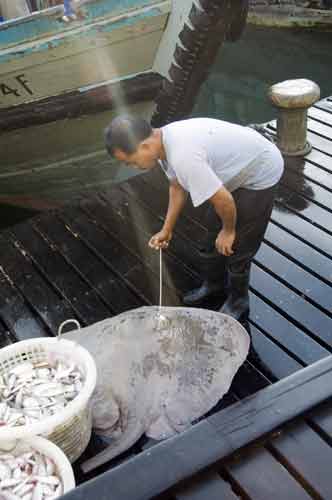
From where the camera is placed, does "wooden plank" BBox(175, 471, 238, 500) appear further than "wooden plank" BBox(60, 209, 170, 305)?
No

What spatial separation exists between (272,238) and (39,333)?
2.04 m

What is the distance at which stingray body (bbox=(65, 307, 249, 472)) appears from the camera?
293cm

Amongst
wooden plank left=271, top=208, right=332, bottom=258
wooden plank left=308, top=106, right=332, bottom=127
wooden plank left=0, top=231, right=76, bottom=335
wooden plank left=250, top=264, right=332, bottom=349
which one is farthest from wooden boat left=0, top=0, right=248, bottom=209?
wooden plank left=250, top=264, right=332, bottom=349

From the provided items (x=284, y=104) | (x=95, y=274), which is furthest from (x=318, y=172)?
(x=95, y=274)

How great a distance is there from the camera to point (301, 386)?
227 centimetres

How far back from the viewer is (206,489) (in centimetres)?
200

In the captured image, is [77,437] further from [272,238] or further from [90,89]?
[90,89]

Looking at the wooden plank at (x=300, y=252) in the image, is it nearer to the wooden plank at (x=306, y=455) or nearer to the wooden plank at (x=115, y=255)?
the wooden plank at (x=115, y=255)

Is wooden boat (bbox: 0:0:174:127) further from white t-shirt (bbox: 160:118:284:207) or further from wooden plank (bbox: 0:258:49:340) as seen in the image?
white t-shirt (bbox: 160:118:284:207)

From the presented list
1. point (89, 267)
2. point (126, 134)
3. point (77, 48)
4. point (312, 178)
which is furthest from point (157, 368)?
point (77, 48)

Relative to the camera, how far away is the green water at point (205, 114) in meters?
6.89

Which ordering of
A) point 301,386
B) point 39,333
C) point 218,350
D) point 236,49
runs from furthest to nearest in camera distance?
point 236,49, point 39,333, point 218,350, point 301,386

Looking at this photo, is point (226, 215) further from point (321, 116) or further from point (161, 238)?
point (321, 116)

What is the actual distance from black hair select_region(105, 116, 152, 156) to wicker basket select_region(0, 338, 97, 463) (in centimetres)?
110
